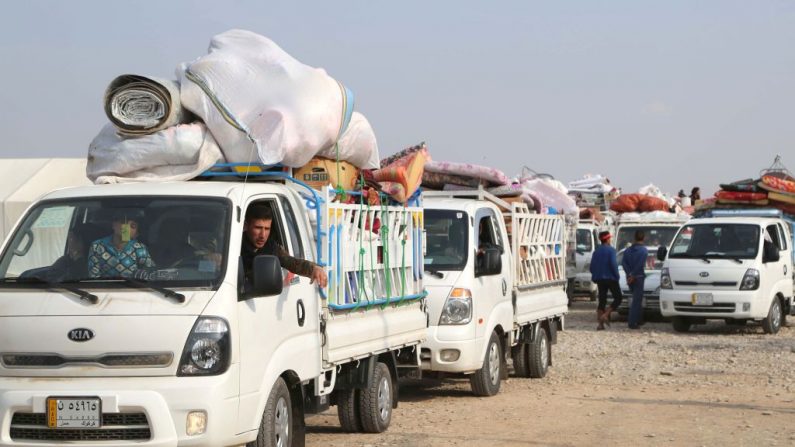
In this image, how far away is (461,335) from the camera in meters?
12.2

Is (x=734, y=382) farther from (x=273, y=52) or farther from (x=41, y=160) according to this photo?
(x=41, y=160)

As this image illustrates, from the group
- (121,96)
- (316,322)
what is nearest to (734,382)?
(316,322)

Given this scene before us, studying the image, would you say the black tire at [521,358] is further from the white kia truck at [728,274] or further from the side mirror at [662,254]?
the side mirror at [662,254]

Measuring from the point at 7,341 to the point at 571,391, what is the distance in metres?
7.99

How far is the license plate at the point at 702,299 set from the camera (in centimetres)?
2119

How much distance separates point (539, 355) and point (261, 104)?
7110mm

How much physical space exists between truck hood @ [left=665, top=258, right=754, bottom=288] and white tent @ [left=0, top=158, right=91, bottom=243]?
10.6m

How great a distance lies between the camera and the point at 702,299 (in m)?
21.2

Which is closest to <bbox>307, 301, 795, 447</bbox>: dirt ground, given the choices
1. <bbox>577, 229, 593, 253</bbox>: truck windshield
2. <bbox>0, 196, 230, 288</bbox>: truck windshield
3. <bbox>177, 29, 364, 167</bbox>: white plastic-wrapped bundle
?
<bbox>177, 29, 364, 167</bbox>: white plastic-wrapped bundle

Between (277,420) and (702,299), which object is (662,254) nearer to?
(702,299)

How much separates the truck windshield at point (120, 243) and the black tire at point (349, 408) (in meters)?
2.84

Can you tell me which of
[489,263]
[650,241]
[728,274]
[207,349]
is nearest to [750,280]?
[728,274]

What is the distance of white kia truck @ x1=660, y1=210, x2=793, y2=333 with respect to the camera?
69.2ft

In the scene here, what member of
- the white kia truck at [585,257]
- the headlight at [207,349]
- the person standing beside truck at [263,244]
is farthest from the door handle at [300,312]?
the white kia truck at [585,257]
